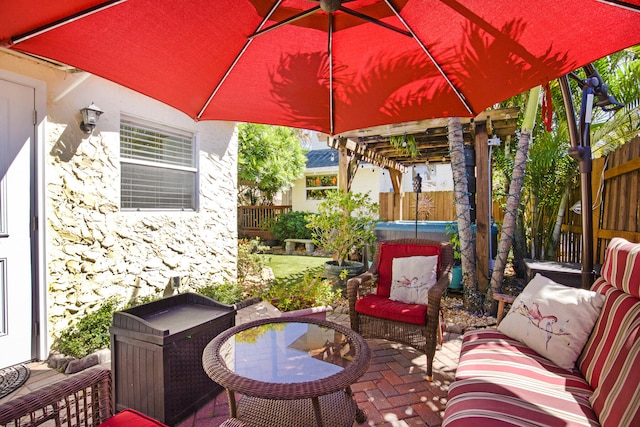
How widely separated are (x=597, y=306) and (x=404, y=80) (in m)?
1.90

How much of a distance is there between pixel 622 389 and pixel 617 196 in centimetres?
262

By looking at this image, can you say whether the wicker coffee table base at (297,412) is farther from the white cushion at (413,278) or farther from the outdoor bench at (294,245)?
the outdoor bench at (294,245)

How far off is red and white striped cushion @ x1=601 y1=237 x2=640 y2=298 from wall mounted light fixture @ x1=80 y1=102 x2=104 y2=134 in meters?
4.56

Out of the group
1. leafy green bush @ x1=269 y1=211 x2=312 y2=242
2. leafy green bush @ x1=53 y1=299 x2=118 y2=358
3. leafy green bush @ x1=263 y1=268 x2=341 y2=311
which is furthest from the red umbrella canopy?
leafy green bush @ x1=269 y1=211 x2=312 y2=242

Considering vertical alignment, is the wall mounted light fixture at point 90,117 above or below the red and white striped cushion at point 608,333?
above

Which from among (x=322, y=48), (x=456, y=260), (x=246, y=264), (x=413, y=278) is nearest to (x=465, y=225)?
(x=456, y=260)

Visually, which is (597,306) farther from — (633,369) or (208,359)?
(208,359)

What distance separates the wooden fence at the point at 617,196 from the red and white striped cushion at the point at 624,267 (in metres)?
0.74

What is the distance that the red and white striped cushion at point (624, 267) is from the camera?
6.03 feet

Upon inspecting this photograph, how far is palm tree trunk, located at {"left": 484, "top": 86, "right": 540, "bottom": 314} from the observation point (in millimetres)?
4012

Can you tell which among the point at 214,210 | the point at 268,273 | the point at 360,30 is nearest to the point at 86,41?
the point at 360,30

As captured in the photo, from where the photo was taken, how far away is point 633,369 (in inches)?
58.1

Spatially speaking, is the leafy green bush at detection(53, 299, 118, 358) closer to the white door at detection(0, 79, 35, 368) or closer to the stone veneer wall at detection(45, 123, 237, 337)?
the stone veneer wall at detection(45, 123, 237, 337)

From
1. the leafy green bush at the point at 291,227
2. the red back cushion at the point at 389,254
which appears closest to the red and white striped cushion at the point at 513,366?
the red back cushion at the point at 389,254
